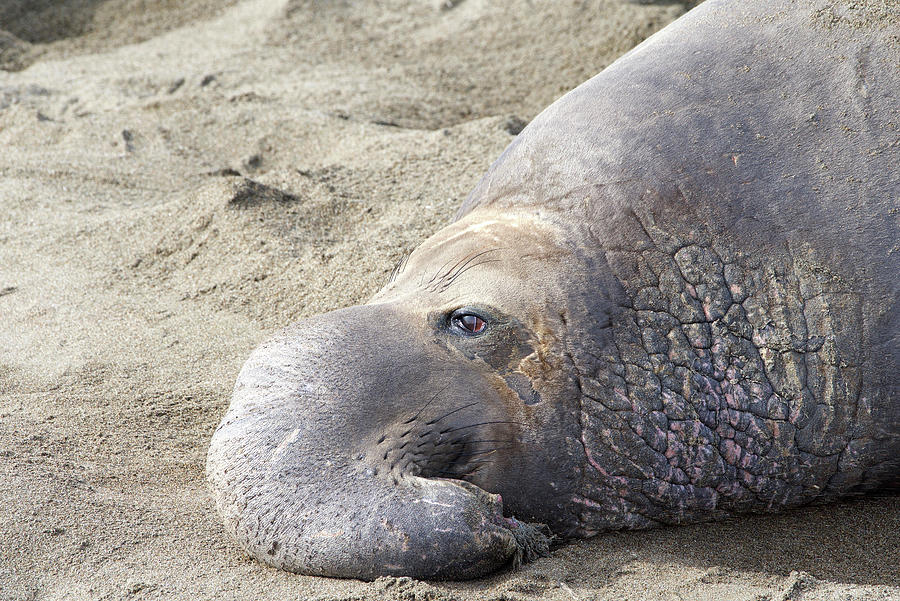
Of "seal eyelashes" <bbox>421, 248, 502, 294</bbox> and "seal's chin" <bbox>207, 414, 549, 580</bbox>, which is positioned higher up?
"seal eyelashes" <bbox>421, 248, 502, 294</bbox>

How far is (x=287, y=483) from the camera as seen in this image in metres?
2.38

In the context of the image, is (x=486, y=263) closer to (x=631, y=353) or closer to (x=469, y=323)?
(x=469, y=323)

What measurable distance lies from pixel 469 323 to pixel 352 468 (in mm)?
528

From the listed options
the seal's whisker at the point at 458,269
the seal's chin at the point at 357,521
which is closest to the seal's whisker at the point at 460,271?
the seal's whisker at the point at 458,269

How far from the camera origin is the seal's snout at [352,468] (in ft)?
7.59

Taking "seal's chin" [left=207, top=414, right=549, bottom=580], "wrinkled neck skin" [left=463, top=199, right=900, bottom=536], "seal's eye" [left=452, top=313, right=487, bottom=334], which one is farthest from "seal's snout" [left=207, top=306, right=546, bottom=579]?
"wrinkled neck skin" [left=463, top=199, right=900, bottom=536]

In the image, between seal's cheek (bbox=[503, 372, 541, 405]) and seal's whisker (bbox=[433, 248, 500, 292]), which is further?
seal's whisker (bbox=[433, 248, 500, 292])

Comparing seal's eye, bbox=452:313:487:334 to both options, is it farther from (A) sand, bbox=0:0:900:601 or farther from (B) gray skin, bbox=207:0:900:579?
(A) sand, bbox=0:0:900:601

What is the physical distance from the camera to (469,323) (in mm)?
2668

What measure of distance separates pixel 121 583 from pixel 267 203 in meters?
2.53

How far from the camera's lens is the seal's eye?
8.71 ft

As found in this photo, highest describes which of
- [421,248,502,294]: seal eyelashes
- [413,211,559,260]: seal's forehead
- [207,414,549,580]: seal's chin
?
[413,211,559,260]: seal's forehead

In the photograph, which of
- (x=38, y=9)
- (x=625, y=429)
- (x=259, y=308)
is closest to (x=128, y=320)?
(x=259, y=308)

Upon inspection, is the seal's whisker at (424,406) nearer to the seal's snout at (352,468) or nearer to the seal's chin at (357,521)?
the seal's snout at (352,468)
